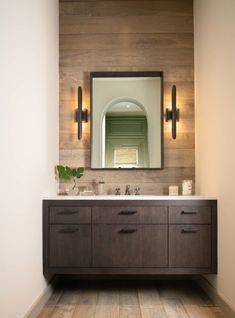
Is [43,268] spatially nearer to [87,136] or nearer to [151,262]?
[151,262]

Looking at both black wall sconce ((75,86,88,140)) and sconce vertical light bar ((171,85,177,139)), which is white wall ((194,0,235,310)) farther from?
black wall sconce ((75,86,88,140))

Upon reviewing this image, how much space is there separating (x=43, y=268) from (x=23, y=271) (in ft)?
2.03

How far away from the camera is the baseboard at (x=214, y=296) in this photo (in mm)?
2760

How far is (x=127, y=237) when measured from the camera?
324 cm

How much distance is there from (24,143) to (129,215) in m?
1.06

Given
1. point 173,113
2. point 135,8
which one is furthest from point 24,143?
point 135,8

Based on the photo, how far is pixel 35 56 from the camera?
118 inches

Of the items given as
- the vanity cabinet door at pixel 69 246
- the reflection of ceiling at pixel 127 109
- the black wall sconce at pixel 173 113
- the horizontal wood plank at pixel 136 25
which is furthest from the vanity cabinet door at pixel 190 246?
the horizontal wood plank at pixel 136 25

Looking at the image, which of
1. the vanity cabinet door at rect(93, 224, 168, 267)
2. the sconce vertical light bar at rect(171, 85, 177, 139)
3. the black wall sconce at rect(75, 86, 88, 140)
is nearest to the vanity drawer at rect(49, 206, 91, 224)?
the vanity cabinet door at rect(93, 224, 168, 267)

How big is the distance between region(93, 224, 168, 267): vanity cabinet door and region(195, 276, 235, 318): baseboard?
416 mm

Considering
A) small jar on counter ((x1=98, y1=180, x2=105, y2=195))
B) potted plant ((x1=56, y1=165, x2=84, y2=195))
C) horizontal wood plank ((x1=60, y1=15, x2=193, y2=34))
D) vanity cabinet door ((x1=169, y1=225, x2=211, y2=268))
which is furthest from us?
horizontal wood plank ((x1=60, y1=15, x2=193, y2=34))

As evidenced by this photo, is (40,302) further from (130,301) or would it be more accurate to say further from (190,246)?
(190,246)

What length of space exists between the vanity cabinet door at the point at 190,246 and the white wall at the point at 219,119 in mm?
154

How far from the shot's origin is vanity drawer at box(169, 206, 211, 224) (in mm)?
3203
